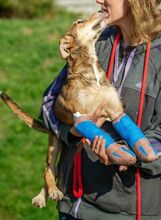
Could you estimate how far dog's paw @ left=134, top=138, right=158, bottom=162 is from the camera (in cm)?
308

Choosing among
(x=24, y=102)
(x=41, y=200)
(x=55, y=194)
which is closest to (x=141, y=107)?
(x=55, y=194)

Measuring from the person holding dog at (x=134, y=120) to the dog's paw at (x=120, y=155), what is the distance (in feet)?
0.67

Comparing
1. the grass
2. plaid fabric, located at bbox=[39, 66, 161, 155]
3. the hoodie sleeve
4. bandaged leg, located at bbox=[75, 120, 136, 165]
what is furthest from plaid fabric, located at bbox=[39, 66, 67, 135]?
the grass

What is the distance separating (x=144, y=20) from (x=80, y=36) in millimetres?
318

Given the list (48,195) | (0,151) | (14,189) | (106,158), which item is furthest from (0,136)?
(106,158)

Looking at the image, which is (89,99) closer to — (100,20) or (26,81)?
(100,20)

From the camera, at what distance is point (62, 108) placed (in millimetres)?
3383

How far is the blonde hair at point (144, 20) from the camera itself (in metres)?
3.33

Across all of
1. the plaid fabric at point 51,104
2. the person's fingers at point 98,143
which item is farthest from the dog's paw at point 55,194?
the person's fingers at point 98,143

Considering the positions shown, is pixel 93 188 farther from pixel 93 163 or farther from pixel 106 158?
pixel 106 158

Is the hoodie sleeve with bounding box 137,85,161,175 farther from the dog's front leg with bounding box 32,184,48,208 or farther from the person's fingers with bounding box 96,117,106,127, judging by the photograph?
the dog's front leg with bounding box 32,184,48,208

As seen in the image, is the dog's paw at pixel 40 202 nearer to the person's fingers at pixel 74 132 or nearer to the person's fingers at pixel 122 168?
the person's fingers at pixel 74 132

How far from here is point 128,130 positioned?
10.3ft

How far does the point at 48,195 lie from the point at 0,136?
431cm
